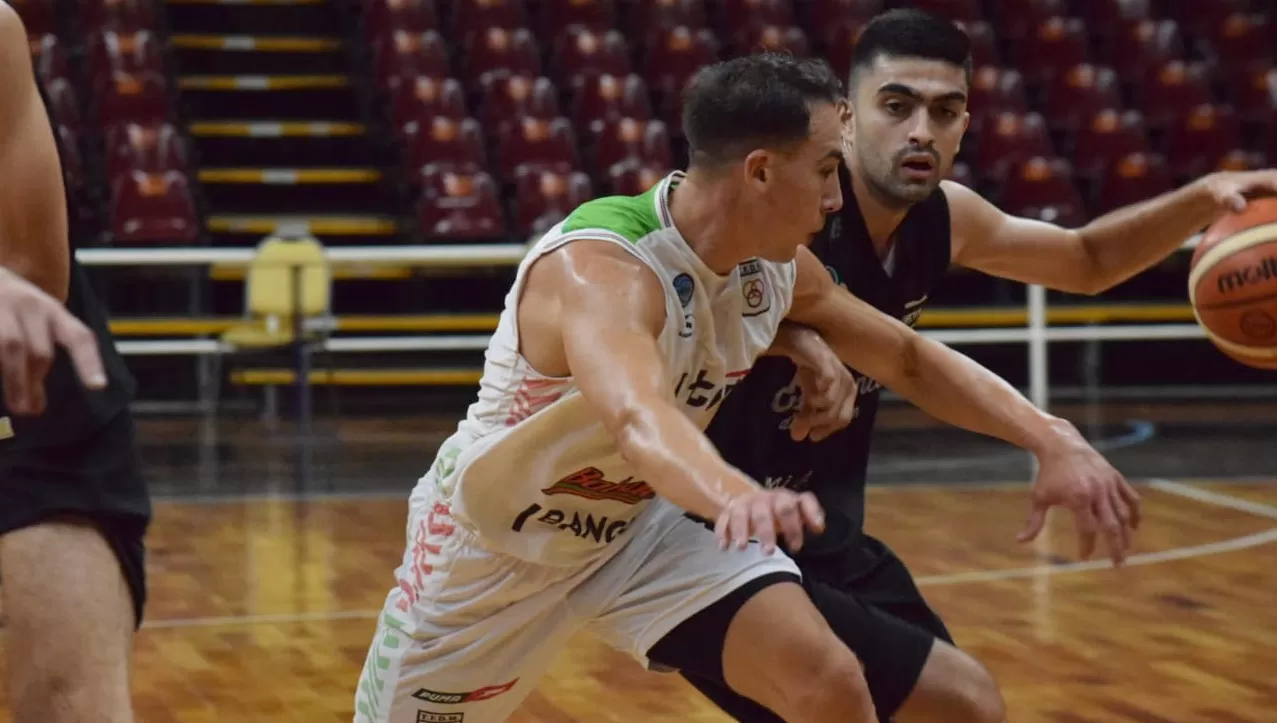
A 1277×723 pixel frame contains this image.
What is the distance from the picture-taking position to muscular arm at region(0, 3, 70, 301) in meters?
2.05

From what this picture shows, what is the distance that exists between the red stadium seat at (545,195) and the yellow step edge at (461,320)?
21.3 inches

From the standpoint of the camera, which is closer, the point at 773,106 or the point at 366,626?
the point at 773,106

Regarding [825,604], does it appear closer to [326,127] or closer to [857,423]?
[857,423]

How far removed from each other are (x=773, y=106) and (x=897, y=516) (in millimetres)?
4365

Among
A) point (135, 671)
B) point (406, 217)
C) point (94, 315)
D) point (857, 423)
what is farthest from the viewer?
point (406, 217)

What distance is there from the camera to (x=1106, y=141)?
1035 cm

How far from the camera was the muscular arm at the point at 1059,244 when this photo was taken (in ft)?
11.2

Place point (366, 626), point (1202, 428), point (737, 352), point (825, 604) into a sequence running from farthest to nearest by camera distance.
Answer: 1. point (1202, 428)
2. point (366, 626)
3. point (825, 604)
4. point (737, 352)

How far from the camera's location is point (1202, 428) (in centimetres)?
908

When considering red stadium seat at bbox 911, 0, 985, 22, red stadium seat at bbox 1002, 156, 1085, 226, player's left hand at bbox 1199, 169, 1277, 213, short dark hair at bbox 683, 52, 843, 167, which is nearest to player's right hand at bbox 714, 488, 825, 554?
short dark hair at bbox 683, 52, 843, 167

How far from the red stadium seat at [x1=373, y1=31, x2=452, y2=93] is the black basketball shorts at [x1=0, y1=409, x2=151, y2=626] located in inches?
316

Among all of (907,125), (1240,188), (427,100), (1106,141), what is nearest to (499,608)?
(907,125)

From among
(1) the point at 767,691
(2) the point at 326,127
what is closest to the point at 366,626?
(1) the point at 767,691

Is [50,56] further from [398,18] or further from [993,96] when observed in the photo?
[993,96]
